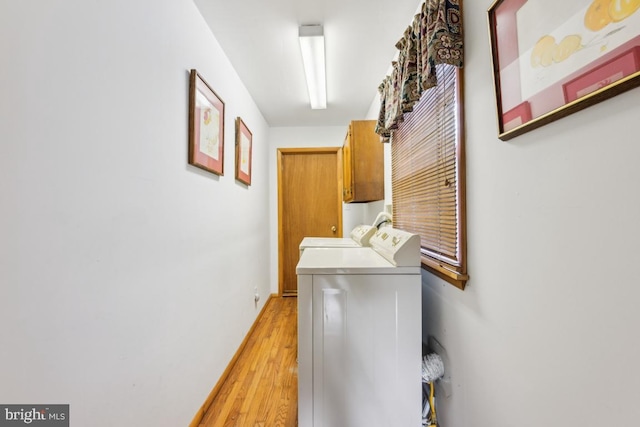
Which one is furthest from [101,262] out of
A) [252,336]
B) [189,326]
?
[252,336]

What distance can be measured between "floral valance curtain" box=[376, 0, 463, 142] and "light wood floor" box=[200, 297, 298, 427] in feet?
6.34

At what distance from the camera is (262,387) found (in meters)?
1.73

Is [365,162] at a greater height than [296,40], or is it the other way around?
[296,40]

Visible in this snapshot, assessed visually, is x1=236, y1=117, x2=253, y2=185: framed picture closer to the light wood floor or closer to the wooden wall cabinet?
the wooden wall cabinet

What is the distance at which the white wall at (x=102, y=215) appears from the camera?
2.01ft

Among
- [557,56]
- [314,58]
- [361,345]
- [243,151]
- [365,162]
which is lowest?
[361,345]

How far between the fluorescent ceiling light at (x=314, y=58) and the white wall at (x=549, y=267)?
1.00 m

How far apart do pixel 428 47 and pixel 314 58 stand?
106 centimetres

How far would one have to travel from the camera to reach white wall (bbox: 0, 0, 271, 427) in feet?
2.01

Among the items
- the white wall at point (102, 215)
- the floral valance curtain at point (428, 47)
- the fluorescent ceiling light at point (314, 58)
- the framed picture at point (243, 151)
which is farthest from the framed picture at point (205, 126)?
the floral valance curtain at point (428, 47)

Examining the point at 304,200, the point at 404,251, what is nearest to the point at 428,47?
the point at 404,251

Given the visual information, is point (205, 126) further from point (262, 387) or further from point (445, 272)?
point (262, 387)

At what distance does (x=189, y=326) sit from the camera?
53.4 inches

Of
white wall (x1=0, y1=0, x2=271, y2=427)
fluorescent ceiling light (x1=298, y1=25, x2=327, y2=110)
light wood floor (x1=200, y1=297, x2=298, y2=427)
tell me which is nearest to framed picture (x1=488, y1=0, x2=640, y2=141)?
fluorescent ceiling light (x1=298, y1=25, x2=327, y2=110)
